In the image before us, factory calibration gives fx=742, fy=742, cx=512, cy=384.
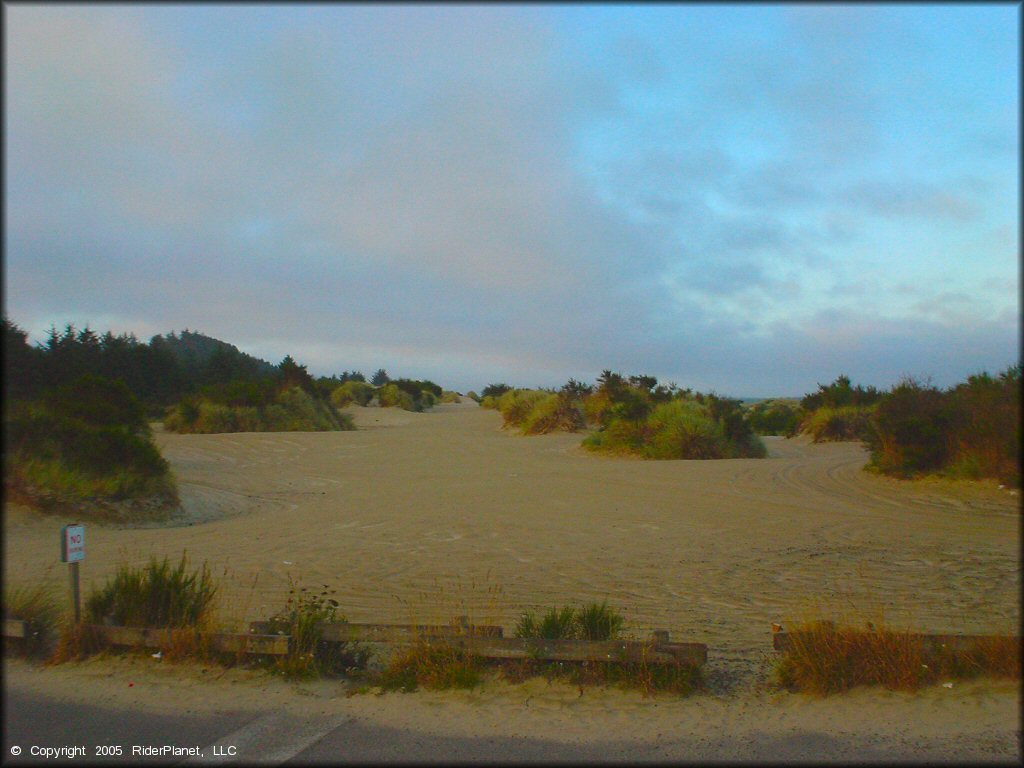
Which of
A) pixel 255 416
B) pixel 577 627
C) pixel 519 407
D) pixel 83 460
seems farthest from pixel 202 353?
pixel 577 627

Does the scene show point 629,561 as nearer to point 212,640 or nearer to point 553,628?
point 553,628

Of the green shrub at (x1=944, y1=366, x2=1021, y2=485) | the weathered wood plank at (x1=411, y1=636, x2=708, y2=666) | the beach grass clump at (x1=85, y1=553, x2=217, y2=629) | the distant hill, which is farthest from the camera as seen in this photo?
the distant hill

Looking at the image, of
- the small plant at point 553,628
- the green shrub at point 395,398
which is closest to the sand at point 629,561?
the small plant at point 553,628

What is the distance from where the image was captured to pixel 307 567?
9.41m

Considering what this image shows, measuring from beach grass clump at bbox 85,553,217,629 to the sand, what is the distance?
1.44 feet

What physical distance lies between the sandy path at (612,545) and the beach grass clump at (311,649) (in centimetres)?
75

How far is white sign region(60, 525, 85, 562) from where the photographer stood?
6070 mm

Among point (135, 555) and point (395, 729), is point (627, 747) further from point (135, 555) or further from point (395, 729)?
point (135, 555)

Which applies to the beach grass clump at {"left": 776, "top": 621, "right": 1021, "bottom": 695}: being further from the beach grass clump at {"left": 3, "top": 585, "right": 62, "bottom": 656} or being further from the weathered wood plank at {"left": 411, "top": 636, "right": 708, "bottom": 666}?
the beach grass clump at {"left": 3, "top": 585, "right": 62, "bottom": 656}

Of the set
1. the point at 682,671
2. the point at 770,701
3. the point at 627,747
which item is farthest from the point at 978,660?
the point at 627,747

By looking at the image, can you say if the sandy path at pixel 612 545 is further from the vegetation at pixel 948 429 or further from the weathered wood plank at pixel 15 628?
the weathered wood plank at pixel 15 628

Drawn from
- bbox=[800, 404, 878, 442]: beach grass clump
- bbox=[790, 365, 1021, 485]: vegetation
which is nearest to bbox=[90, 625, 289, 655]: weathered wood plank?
bbox=[790, 365, 1021, 485]: vegetation

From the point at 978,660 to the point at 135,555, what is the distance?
9373 mm

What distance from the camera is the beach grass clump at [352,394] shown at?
2076 inches
